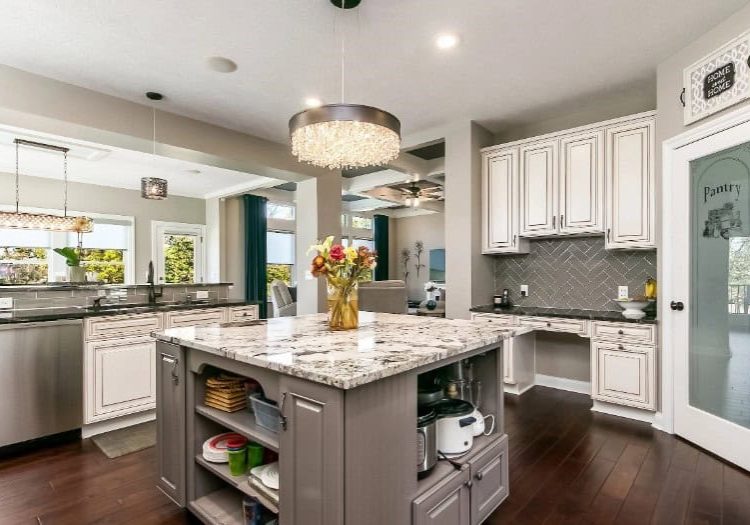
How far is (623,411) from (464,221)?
7.37 feet

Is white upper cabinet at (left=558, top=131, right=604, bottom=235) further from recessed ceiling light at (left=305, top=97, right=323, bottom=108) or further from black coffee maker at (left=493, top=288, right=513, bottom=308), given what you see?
recessed ceiling light at (left=305, top=97, right=323, bottom=108)

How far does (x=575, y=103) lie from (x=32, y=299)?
5.13 meters

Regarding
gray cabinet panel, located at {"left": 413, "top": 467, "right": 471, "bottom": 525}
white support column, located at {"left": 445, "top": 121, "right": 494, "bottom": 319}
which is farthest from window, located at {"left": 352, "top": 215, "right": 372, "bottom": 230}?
gray cabinet panel, located at {"left": 413, "top": 467, "right": 471, "bottom": 525}

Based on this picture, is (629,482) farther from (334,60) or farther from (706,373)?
(334,60)

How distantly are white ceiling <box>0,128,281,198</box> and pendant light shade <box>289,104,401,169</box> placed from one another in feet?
12.8

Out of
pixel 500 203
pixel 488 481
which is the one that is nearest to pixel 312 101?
pixel 500 203

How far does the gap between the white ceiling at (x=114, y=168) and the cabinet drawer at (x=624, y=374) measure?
16.9 ft

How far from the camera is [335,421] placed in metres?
1.26

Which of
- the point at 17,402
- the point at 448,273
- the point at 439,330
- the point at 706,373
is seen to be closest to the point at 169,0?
the point at 439,330

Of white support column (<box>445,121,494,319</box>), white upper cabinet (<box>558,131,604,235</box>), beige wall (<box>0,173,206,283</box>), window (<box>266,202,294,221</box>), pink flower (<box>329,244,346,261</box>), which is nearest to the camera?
pink flower (<box>329,244,346,261</box>)

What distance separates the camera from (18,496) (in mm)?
2246

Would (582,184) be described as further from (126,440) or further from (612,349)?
(126,440)

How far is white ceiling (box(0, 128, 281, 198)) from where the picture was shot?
16.7 feet

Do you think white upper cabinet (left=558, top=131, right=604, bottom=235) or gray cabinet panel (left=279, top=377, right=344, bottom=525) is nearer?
gray cabinet panel (left=279, top=377, right=344, bottom=525)
